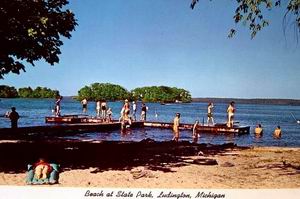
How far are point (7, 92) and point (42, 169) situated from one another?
1254 mm

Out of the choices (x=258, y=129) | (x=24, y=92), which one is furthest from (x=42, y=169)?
(x=258, y=129)

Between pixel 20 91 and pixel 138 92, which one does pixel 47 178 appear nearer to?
pixel 20 91

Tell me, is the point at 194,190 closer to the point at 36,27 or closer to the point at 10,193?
the point at 10,193

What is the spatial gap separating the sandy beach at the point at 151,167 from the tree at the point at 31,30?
4.22 ft

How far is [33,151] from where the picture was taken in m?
5.81

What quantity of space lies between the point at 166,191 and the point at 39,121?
37.1 feet

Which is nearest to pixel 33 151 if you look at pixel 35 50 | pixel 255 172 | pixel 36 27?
pixel 35 50

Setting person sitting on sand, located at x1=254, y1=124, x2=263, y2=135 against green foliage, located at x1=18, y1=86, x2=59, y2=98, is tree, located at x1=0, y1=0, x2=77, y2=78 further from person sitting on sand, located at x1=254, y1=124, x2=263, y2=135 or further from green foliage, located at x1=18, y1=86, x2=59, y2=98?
person sitting on sand, located at x1=254, y1=124, x2=263, y2=135

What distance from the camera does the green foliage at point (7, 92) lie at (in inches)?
212

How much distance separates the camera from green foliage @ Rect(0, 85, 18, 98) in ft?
17.7

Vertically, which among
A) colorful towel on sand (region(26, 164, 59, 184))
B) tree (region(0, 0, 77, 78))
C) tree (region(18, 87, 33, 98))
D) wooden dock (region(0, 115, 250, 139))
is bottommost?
colorful towel on sand (region(26, 164, 59, 184))

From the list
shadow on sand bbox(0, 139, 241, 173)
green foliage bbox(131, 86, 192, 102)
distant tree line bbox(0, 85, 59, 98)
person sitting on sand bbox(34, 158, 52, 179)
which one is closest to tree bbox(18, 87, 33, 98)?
distant tree line bbox(0, 85, 59, 98)

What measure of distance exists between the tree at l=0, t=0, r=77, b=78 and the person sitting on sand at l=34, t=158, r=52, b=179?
1261mm

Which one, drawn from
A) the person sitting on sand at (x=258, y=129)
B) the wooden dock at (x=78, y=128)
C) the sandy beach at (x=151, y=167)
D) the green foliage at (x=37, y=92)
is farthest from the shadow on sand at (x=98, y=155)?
the person sitting on sand at (x=258, y=129)
